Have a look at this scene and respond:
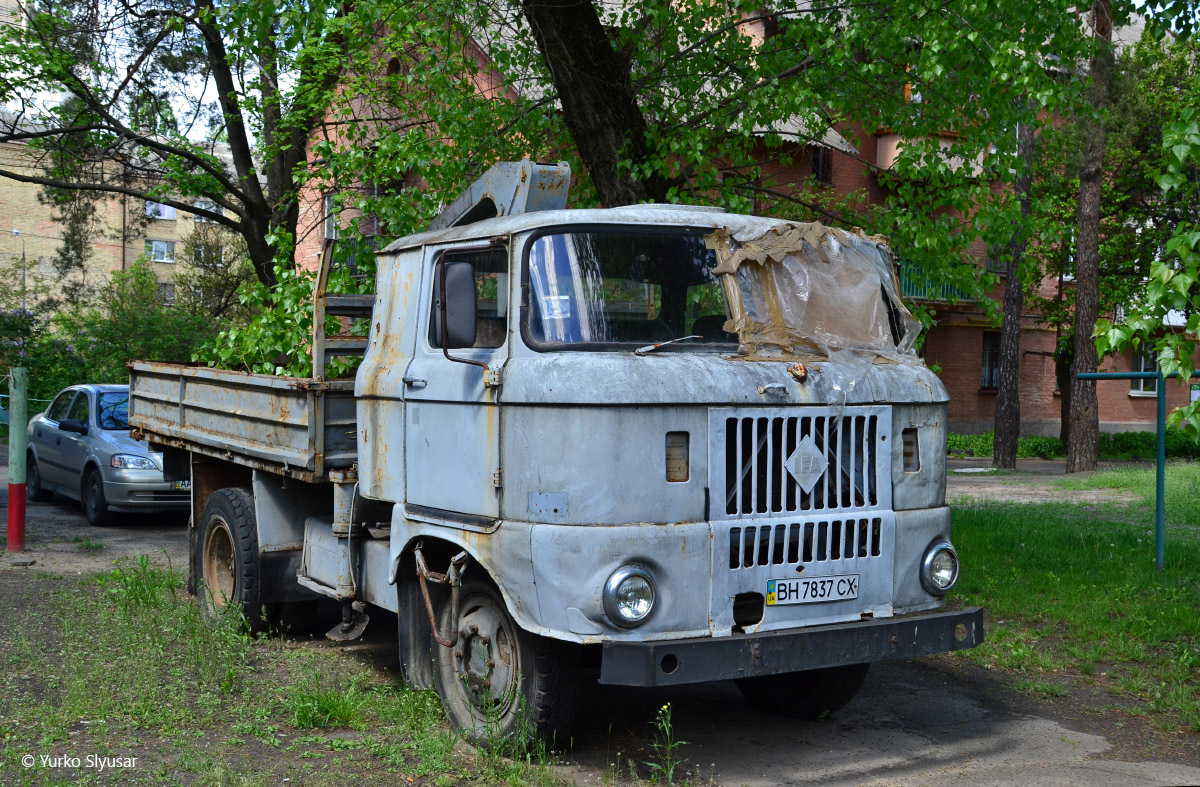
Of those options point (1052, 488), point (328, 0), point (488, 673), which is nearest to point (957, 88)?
point (328, 0)

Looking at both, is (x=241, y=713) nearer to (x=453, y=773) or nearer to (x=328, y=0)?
(x=453, y=773)

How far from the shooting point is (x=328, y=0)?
968 cm

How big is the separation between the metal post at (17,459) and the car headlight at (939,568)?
8.65 meters

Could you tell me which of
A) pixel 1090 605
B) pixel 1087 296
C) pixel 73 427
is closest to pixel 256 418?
pixel 1090 605

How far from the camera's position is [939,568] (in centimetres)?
553

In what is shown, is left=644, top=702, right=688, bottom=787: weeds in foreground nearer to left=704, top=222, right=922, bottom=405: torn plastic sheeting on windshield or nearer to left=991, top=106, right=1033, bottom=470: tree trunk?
left=704, top=222, right=922, bottom=405: torn plastic sheeting on windshield

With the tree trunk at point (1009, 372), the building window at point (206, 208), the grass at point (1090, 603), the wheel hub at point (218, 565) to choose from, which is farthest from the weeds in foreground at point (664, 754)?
the tree trunk at point (1009, 372)

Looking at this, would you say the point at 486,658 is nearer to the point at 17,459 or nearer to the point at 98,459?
the point at 17,459

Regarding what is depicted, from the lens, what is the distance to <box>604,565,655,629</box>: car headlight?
4703 millimetres

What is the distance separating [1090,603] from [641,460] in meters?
5.27

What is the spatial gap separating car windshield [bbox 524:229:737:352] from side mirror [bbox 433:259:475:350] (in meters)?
0.28

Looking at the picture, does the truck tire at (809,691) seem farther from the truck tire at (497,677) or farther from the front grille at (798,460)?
the truck tire at (497,677)

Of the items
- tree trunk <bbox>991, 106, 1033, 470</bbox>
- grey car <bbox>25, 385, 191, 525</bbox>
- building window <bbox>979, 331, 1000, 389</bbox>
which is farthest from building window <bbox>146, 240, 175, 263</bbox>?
grey car <bbox>25, 385, 191, 525</bbox>

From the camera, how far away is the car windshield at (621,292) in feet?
17.1
